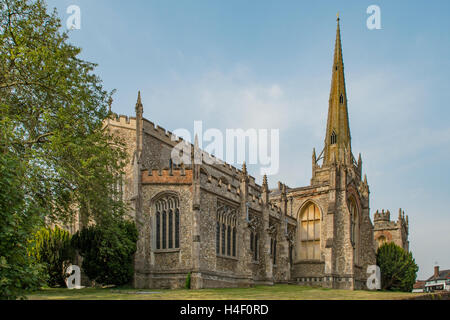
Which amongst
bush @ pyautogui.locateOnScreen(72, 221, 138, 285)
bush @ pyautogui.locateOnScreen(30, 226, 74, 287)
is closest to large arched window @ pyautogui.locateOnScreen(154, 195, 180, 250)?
bush @ pyautogui.locateOnScreen(72, 221, 138, 285)

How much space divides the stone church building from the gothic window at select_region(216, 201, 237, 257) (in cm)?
7

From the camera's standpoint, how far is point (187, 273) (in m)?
28.2

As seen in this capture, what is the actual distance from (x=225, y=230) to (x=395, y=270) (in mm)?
24968

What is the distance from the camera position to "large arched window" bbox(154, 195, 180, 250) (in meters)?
29.2

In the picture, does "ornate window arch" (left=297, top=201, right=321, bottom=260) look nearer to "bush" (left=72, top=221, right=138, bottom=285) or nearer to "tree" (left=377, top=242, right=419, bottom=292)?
"tree" (left=377, top=242, right=419, bottom=292)

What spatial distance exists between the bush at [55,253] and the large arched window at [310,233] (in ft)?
74.5

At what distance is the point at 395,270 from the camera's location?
1903 inches

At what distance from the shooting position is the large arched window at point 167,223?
29156 mm

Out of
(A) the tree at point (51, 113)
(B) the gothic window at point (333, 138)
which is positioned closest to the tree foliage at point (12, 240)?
(A) the tree at point (51, 113)

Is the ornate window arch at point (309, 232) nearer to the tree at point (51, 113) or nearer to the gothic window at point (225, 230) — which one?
the gothic window at point (225, 230)

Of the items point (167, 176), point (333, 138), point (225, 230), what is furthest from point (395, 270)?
point (167, 176)

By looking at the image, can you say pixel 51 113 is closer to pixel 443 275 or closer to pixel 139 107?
pixel 139 107
